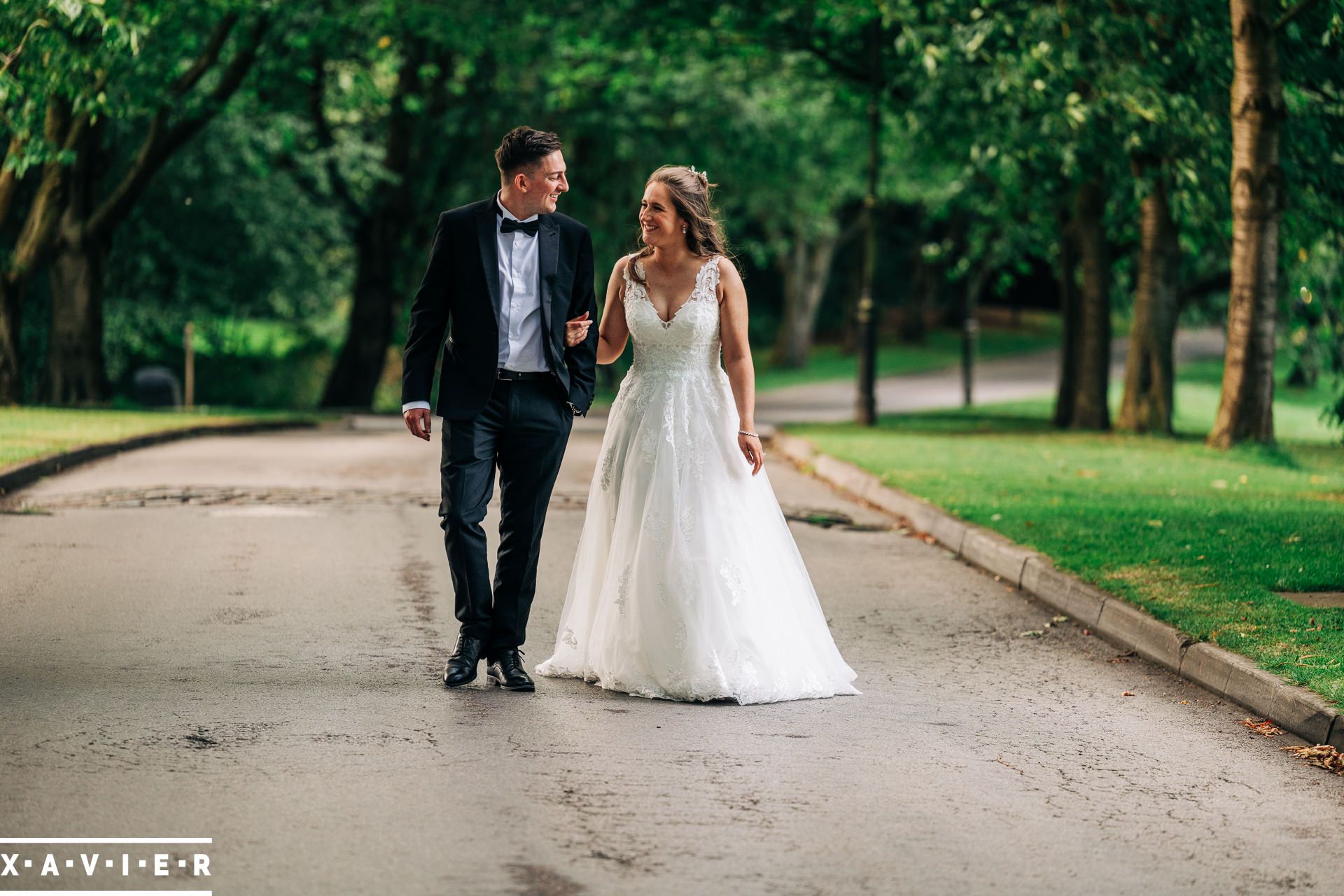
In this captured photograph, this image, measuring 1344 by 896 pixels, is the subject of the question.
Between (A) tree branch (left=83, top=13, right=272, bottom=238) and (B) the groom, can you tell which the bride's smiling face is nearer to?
(B) the groom

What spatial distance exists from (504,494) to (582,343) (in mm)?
702

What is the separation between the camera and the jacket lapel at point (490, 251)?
6883 millimetres

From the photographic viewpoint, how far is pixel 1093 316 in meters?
24.5

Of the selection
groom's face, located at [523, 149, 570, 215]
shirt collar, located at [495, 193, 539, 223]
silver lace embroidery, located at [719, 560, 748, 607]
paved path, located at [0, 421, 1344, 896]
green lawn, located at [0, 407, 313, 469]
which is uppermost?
groom's face, located at [523, 149, 570, 215]

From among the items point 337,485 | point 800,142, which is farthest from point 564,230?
point 800,142

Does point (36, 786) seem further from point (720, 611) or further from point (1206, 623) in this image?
point (1206, 623)

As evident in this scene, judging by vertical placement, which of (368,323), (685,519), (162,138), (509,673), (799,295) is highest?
(162,138)

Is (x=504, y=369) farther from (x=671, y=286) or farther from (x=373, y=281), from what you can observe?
(x=373, y=281)

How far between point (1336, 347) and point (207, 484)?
1201 centimetres

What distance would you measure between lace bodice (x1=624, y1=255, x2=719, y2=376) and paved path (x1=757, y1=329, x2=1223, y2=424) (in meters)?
19.0

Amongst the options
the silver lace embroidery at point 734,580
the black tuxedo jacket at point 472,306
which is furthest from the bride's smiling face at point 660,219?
the silver lace embroidery at point 734,580

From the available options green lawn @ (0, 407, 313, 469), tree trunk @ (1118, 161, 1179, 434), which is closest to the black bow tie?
green lawn @ (0, 407, 313, 469)

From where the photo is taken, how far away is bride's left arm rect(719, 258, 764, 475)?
7328 millimetres

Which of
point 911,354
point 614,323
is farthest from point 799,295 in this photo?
point 614,323
